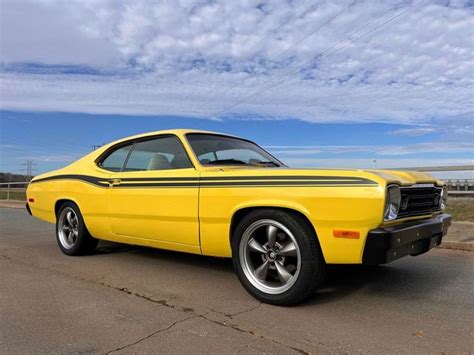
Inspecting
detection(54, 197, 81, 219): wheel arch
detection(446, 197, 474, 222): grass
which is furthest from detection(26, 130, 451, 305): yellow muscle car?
detection(446, 197, 474, 222): grass

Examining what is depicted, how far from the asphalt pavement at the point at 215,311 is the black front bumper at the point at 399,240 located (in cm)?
48

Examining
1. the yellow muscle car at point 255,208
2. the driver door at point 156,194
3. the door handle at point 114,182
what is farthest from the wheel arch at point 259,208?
the door handle at point 114,182

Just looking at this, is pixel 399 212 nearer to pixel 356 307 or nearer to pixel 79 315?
pixel 356 307

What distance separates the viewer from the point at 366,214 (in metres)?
3.25

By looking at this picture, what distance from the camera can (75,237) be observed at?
5.97 metres

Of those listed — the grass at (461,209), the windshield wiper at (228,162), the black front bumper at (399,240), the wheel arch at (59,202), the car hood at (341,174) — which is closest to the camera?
the black front bumper at (399,240)

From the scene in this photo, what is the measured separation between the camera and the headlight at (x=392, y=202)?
3.34 metres

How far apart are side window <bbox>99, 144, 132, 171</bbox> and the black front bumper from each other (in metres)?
3.28

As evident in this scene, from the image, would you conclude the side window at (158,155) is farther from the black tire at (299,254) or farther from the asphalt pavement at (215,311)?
the asphalt pavement at (215,311)

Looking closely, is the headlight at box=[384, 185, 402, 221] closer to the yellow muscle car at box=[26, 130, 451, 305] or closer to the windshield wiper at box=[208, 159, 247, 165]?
the yellow muscle car at box=[26, 130, 451, 305]

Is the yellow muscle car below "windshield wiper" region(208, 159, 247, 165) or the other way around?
below

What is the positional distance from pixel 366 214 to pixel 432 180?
1.33m

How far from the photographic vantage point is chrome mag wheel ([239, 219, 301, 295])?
12.0ft

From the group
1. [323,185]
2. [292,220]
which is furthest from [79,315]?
[323,185]
